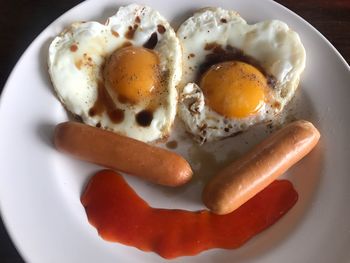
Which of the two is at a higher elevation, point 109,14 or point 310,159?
point 109,14

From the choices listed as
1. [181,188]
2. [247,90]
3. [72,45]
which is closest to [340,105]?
[247,90]

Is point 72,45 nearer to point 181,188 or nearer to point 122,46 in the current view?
point 122,46

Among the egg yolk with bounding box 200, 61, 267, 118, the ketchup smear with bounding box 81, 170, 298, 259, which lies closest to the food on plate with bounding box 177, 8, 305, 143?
the egg yolk with bounding box 200, 61, 267, 118

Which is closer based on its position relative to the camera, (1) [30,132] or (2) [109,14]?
(1) [30,132]

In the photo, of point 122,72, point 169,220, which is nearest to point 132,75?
point 122,72

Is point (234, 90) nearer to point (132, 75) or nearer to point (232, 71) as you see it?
point (232, 71)

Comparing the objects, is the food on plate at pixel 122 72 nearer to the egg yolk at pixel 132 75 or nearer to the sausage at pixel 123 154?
the egg yolk at pixel 132 75

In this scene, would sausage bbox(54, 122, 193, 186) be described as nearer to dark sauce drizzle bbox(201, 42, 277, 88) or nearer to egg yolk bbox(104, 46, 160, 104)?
egg yolk bbox(104, 46, 160, 104)

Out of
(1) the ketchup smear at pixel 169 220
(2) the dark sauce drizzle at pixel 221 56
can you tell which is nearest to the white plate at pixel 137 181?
(1) the ketchup smear at pixel 169 220
